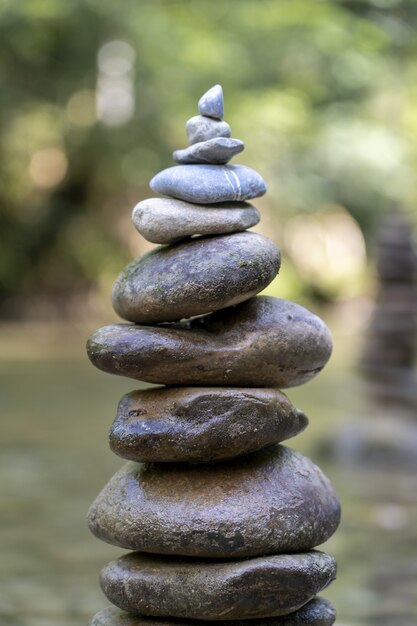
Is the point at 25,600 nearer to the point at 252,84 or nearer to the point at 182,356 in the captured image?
the point at 182,356

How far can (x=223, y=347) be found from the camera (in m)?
4.56

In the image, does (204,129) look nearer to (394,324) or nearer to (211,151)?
(211,151)

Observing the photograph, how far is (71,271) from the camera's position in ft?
78.3

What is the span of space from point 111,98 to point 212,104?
19.9 m

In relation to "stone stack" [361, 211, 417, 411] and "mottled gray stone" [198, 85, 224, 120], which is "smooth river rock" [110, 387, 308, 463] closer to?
"mottled gray stone" [198, 85, 224, 120]

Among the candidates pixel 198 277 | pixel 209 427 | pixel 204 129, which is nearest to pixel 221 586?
pixel 209 427

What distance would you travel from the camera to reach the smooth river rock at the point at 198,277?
176 inches

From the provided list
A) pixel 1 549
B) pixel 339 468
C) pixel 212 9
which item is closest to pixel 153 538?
pixel 1 549

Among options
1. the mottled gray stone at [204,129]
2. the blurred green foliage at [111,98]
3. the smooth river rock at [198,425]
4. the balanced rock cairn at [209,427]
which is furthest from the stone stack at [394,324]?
the blurred green foliage at [111,98]

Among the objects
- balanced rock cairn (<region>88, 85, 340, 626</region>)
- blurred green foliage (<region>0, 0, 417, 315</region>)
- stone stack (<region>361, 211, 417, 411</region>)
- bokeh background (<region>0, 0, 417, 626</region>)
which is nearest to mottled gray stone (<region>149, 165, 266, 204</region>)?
balanced rock cairn (<region>88, 85, 340, 626</region>)

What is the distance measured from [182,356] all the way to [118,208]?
20749 mm

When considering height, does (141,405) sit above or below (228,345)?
below

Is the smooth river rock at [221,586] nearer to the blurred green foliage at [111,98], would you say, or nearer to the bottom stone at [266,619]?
the bottom stone at [266,619]

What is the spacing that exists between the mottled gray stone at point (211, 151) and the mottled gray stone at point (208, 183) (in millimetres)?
47
